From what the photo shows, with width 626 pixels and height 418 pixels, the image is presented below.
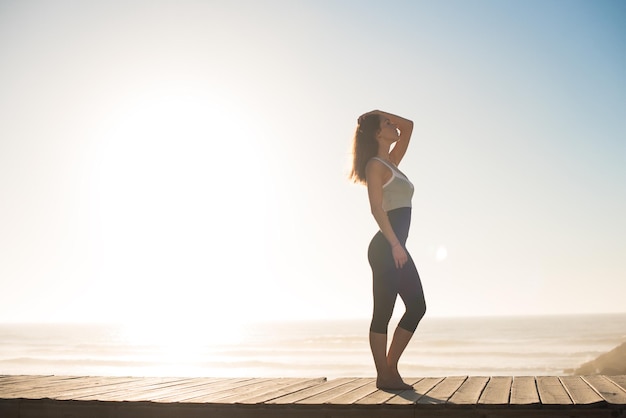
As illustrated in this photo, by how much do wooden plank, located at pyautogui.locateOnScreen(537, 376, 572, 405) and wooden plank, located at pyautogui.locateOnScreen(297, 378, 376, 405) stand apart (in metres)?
1.32

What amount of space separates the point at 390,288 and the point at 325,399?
4.60ft

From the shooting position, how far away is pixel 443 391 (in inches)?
203

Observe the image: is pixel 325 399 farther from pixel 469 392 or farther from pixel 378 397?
pixel 469 392

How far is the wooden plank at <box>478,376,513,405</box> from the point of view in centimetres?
430

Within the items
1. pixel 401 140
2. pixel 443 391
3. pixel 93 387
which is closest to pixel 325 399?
pixel 443 391

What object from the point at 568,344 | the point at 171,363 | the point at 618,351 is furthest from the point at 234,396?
the point at 568,344

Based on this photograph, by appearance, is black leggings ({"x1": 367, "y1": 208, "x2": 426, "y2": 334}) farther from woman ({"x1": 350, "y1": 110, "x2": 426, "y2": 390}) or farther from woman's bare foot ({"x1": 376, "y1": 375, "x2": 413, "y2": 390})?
woman's bare foot ({"x1": 376, "y1": 375, "x2": 413, "y2": 390})

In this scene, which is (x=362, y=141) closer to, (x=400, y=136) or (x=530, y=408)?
(x=400, y=136)

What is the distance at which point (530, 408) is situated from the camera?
13.6 feet

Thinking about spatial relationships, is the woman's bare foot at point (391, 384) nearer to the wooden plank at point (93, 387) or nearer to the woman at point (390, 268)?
the woman at point (390, 268)

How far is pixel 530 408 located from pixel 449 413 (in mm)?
515

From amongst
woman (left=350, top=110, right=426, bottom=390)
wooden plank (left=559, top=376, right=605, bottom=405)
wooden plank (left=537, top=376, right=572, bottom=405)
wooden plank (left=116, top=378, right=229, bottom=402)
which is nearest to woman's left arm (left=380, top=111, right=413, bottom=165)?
woman (left=350, top=110, right=426, bottom=390)

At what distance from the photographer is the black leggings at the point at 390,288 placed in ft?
19.1

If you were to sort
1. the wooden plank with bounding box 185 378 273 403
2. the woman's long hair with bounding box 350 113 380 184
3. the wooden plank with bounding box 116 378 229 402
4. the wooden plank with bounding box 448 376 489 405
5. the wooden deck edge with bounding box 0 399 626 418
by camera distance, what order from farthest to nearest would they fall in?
the woman's long hair with bounding box 350 113 380 184, the wooden plank with bounding box 116 378 229 402, the wooden plank with bounding box 185 378 273 403, the wooden plank with bounding box 448 376 489 405, the wooden deck edge with bounding box 0 399 626 418
